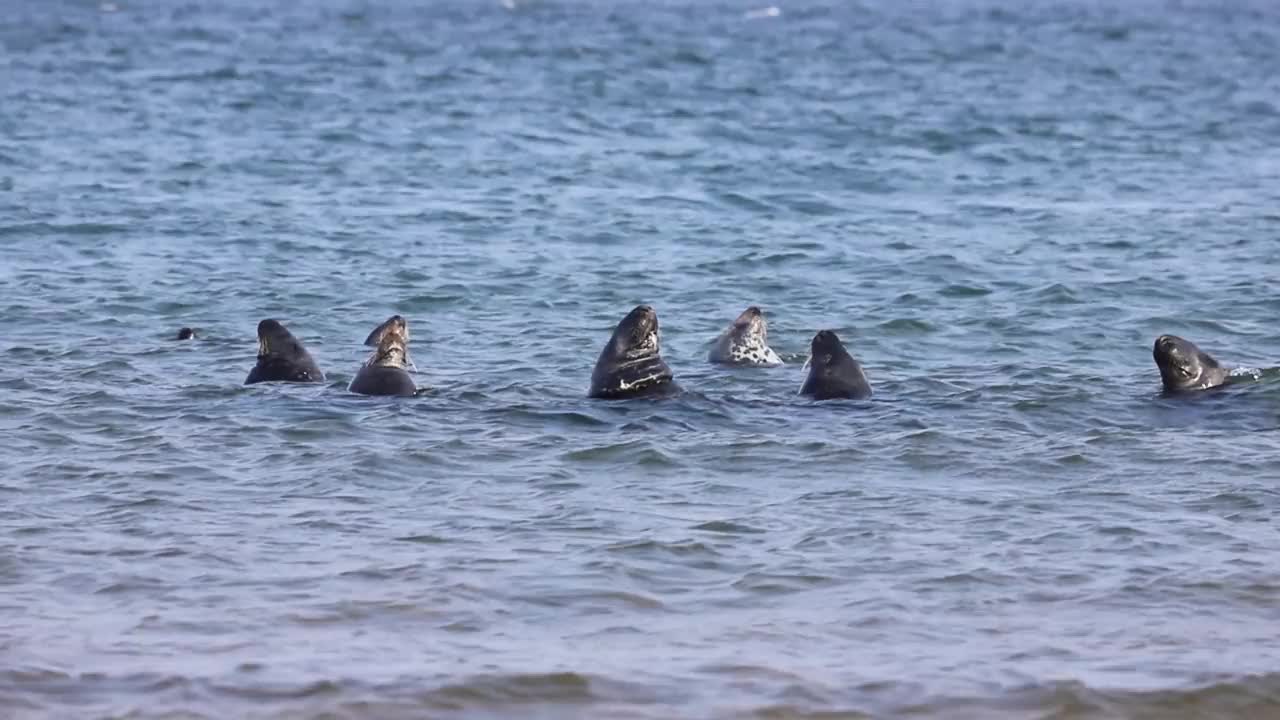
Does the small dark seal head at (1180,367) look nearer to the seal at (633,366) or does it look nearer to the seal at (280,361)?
the seal at (633,366)

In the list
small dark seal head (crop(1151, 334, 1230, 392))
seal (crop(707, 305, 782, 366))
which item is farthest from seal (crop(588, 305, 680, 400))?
small dark seal head (crop(1151, 334, 1230, 392))

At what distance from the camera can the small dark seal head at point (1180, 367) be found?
13.7 meters

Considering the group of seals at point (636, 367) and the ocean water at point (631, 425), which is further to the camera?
the group of seals at point (636, 367)

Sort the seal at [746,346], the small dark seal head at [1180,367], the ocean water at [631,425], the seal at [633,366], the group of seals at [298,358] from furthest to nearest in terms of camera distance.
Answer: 1. the seal at [746,346]
2. the group of seals at [298,358]
3. the small dark seal head at [1180,367]
4. the seal at [633,366]
5. the ocean water at [631,425]

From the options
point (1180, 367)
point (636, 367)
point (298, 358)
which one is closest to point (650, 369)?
point (636, 367)

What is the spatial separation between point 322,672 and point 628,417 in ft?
15.9

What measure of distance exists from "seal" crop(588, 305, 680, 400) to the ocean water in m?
0.25

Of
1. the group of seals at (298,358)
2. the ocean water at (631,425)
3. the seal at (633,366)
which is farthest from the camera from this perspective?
the group of seals at (298,358)

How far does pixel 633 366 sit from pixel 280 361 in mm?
2481

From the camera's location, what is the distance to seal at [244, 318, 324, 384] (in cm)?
1399

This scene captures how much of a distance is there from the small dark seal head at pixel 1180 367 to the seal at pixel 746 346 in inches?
113

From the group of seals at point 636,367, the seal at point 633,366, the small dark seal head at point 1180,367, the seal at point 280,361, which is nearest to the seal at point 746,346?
the group of seals at point 636,367

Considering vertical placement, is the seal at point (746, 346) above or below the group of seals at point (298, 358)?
below

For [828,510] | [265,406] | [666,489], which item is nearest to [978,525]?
[828,510]
